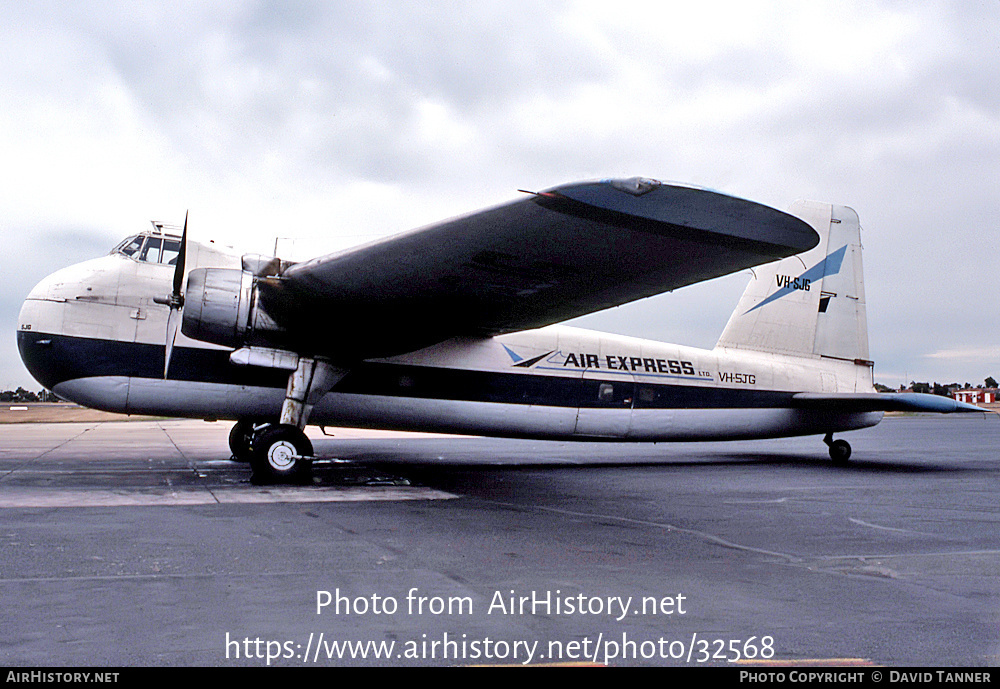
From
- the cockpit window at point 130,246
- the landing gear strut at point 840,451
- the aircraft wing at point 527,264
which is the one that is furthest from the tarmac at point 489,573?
the landing gear strut at point 840,451

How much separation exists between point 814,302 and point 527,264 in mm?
10824

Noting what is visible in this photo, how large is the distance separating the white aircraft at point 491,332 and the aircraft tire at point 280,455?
0.02m

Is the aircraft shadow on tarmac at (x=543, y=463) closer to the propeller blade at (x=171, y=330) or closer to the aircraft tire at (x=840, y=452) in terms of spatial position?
the aircraft tire at (x=840, y=452)

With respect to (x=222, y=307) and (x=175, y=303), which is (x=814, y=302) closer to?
(x=222, y=307)

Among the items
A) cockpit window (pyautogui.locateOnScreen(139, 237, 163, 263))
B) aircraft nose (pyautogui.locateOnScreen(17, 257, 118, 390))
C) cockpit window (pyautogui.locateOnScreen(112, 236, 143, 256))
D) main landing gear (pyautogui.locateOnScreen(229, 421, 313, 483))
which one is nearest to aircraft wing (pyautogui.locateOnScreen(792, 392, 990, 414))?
main landing gear (pyautogui.locateOnScreen(229, 421, 313, 483))

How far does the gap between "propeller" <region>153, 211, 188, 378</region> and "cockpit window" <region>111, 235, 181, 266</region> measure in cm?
77

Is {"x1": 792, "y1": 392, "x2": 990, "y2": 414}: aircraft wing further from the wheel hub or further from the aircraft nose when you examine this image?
the aircraft nose

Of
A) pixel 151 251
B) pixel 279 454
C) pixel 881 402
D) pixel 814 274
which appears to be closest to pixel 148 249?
pixel 151 251

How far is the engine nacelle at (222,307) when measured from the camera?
991cm

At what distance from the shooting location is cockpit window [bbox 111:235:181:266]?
11766 millimetres

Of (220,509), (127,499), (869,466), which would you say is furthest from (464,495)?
(869,466)

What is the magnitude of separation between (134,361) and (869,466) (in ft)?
47.9
